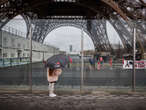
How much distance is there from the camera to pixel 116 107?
4.02 meters

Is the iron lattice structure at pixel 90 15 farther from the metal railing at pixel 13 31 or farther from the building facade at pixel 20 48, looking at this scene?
the building facade at pixel 20 48

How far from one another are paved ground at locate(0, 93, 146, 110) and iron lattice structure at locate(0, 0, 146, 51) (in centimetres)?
214

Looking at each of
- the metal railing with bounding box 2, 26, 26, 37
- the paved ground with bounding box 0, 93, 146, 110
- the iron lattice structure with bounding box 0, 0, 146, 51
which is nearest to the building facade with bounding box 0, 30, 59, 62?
the metal railing with bounding box 2, 26, 26, 37

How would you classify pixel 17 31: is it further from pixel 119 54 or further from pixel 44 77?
pixel 119 54

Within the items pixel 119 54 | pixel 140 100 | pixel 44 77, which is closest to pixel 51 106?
pixel 44 77

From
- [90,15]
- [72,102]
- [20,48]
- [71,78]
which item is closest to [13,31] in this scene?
[20,48]

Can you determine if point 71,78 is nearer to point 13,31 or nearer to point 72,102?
point 72,102

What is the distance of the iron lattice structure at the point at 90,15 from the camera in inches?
224

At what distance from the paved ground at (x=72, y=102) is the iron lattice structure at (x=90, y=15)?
7.01 ft

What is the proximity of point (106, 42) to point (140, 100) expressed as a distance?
271 centimetres

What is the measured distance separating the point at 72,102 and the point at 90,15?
68.7ft

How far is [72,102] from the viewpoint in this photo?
4.37 m

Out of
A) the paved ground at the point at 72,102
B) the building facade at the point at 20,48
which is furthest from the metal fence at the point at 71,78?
the paved ground at the point at 72,102

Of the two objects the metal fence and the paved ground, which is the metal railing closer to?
the metal fence
